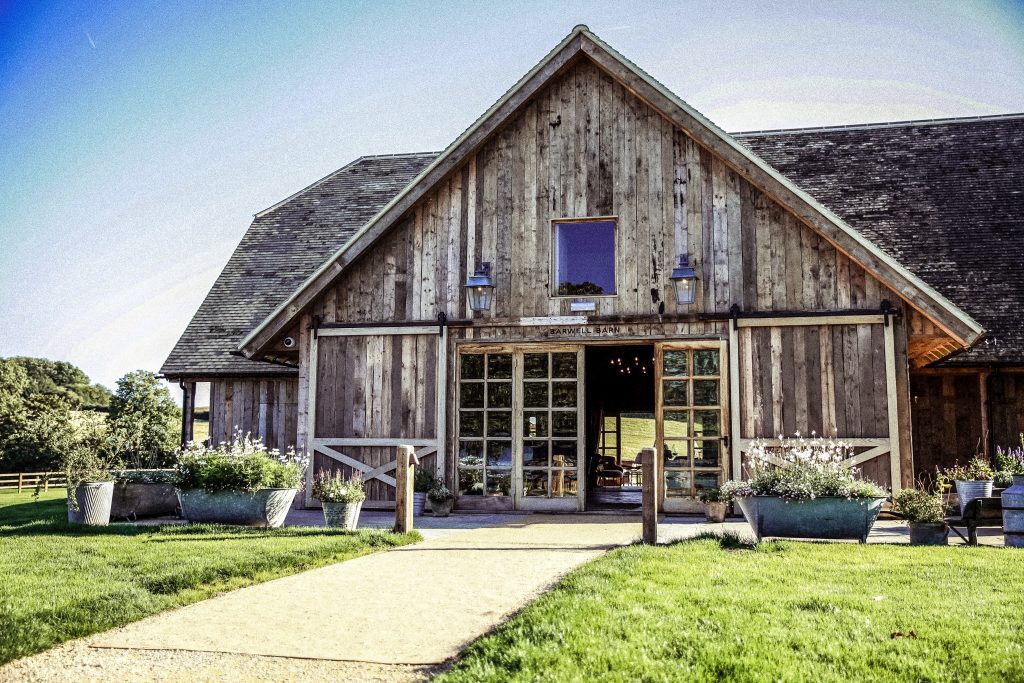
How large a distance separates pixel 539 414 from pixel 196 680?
8.32m

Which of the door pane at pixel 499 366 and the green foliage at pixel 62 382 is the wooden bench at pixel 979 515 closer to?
the door pane at pixel 499 366

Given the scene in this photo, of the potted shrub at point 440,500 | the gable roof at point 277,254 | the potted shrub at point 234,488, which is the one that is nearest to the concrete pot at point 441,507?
the potted shrub at point 440,500

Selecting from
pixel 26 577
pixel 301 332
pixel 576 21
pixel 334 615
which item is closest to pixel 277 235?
pixel 301 332

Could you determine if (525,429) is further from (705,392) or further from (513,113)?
(513,113)

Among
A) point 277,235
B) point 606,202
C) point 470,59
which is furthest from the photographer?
point 277,235

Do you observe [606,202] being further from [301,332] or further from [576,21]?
[301,332]

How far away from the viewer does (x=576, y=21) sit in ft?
40.5

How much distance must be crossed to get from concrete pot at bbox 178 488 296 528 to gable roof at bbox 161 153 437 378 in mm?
5500

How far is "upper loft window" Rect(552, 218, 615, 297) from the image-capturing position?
12.1 m

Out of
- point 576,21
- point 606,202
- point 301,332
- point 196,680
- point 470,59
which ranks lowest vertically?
point 196,680

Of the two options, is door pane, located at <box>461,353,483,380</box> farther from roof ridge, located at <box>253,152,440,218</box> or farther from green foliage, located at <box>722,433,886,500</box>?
roof ridge, located at <box>253,152,440,218</box>

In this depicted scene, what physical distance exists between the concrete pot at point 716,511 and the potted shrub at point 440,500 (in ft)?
10.9

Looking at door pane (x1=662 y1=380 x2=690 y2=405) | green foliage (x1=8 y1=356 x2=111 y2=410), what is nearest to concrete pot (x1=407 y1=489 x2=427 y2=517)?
door pane (x1=662 y1=380 x2=690 y2=405)

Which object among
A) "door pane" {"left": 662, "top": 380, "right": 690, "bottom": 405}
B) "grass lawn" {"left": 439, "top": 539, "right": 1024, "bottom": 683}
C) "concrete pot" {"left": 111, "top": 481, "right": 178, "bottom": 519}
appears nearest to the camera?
"grass lawn" {"left": 439, "top": 539, "right": 1024, "bottom": 683}
